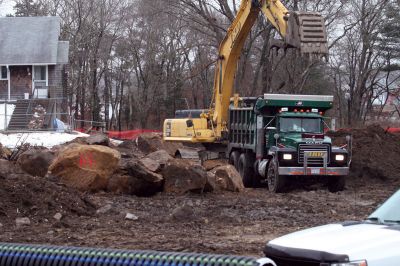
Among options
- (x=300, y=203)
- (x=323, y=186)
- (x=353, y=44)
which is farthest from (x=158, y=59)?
(x=300, y=203)

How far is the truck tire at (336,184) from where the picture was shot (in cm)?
2213

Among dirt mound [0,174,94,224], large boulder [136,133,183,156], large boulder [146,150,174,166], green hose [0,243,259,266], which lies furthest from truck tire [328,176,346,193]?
green hose [0,243,259,266]

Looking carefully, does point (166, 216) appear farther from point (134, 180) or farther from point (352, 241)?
point (352, 241)

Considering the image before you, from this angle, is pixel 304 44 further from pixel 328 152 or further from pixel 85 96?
pixel 85 96

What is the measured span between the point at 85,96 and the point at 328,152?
5082 centimetres

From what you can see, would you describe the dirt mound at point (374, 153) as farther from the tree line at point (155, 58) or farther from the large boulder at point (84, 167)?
the tree line at point (155, 58)

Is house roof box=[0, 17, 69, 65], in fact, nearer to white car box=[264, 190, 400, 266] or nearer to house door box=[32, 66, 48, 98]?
house door box=[32, 66, 48, 98]

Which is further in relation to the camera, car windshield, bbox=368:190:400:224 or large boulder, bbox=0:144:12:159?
large boulder, bbox=0:144:12:159

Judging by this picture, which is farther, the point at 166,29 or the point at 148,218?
the point at 166,29

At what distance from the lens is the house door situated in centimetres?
5166

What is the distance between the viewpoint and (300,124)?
22.7m

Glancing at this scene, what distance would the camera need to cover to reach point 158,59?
69688 mm

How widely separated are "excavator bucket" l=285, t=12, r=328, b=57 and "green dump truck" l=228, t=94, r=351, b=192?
2.61 metres

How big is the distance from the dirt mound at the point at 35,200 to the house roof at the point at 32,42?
3682 centimetres
